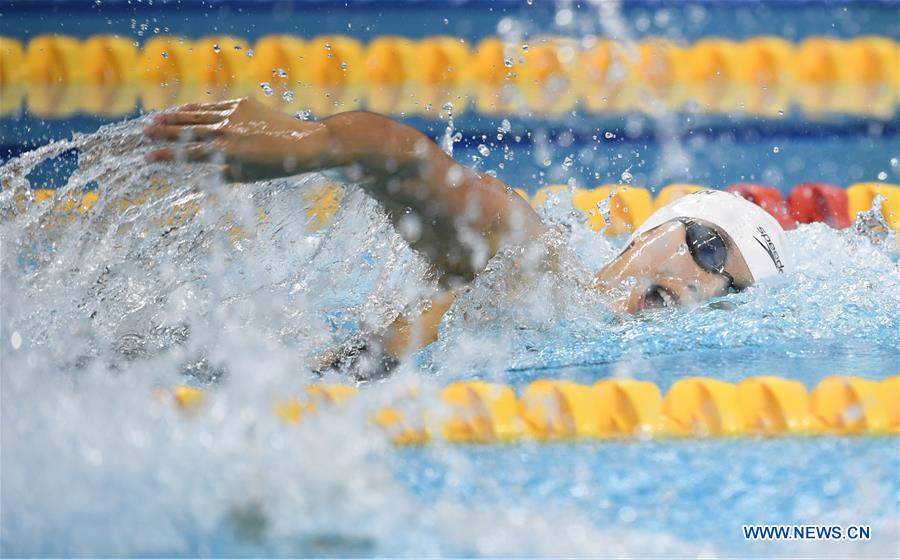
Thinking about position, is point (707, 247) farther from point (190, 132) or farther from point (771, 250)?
point (190, 132)

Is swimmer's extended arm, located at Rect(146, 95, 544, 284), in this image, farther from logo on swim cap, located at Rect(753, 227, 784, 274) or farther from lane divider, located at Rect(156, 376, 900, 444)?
logo on swim cap, located at Rect(753, 227, 784, 274)

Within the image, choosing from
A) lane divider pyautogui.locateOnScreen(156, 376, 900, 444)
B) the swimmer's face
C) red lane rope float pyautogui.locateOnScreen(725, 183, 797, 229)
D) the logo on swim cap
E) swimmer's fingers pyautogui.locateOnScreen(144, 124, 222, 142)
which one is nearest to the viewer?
swimmer's fingers pyautogui.locateOnScreen(144, 124, 222, 142)

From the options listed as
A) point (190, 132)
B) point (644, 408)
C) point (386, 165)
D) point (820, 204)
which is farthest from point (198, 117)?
point (820, 204)

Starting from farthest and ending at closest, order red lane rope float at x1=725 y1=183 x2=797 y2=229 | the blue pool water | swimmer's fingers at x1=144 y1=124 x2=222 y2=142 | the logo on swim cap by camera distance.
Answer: red lane rope float at x1=725 y1=183 x2=797 y2=229
the logo on swim cap
swimmer's fingers at x1=144 y1=124 x2=222 y2=142
the blue pool water

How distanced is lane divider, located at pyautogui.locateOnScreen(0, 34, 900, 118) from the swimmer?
1276 mm

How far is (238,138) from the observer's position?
1400 millimetres

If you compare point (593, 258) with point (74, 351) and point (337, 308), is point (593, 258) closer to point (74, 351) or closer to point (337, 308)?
point (337, 308)

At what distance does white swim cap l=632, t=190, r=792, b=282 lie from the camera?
6.44 ft

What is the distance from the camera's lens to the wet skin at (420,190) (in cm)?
141

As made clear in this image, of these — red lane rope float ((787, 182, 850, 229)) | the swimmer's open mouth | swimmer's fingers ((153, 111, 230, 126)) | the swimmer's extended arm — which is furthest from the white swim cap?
swimmer's fingers ((153, 111, 230, 126))

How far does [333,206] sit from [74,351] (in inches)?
19.4

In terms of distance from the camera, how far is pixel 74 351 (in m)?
1.61

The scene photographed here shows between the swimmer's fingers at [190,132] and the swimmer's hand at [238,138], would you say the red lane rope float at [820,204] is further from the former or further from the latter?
the swimmer's fingers at [190,132]

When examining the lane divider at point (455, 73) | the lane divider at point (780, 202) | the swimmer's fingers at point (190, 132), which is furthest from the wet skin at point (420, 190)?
the lane divider at point (455, 73)
